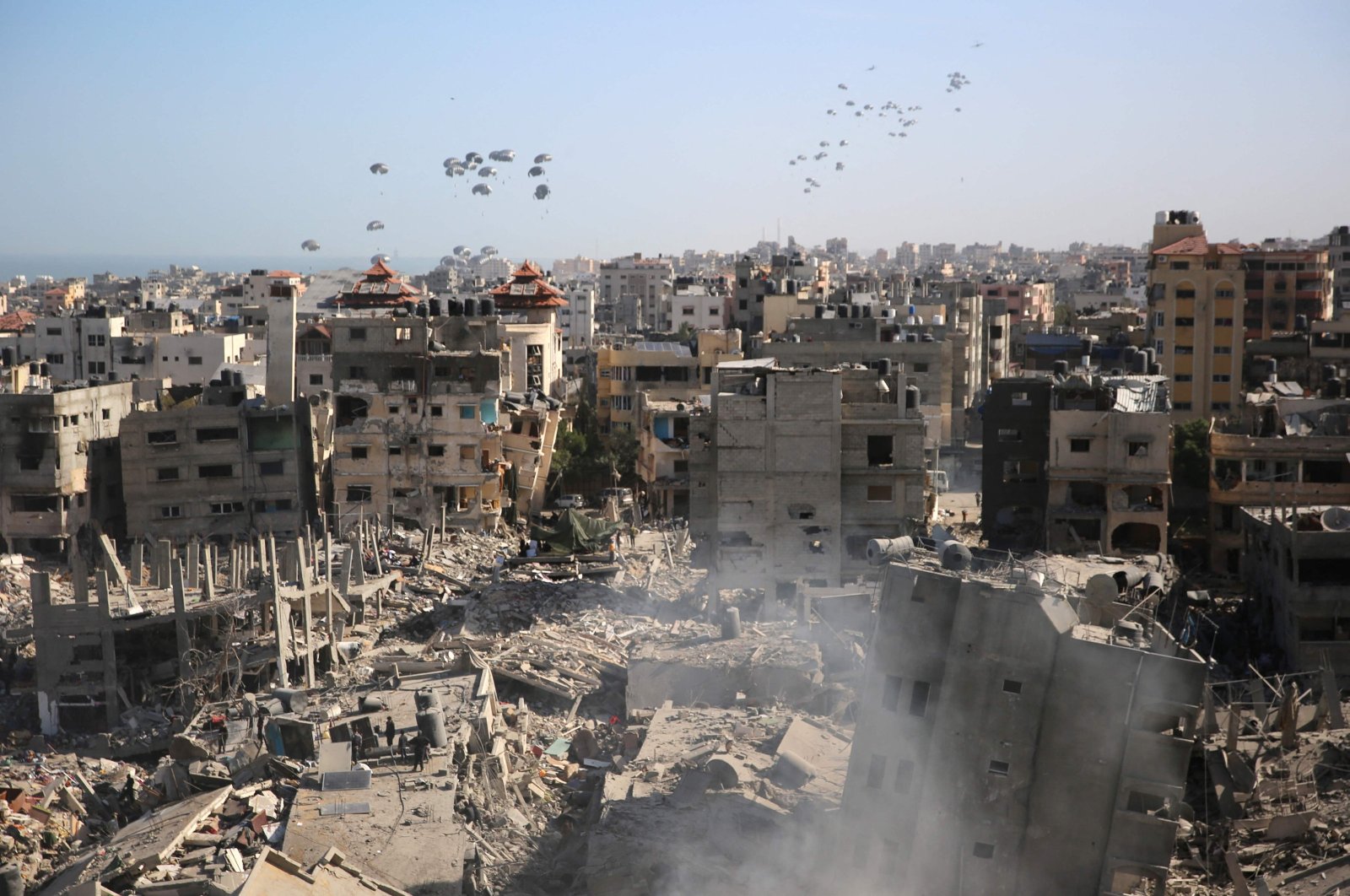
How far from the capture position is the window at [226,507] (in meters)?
40.8

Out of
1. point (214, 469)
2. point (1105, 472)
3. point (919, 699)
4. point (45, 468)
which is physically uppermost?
point (1105, 472)

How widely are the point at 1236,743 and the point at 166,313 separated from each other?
55922 mm

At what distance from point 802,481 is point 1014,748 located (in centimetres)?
1475

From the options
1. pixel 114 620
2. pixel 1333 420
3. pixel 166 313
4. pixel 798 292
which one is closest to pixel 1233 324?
pixel 1333 420

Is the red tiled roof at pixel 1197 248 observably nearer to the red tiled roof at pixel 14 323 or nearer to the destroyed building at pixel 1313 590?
the destroyed building at pixel 1313 590

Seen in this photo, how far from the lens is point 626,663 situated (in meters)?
28.2

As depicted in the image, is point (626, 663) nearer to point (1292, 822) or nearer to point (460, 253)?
A: point (1292, 822)

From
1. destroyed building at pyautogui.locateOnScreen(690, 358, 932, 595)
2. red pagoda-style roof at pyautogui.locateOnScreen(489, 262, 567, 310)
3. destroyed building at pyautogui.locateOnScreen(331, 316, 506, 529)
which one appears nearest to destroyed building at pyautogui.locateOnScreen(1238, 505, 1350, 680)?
destroyed building at pyautogui.locateOnScreen(690, 358, 932, 595)

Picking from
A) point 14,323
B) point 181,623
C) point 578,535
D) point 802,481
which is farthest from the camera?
point 14,323

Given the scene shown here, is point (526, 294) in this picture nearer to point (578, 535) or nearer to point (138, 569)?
point (578, 535)

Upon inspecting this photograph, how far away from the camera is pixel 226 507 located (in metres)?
40.9

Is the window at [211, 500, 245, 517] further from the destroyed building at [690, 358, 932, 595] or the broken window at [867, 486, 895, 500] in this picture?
the broken window at [867, 486, 895, 500]

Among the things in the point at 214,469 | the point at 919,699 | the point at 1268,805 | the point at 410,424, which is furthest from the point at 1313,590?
the point at 214,469

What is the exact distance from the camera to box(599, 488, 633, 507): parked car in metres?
48.4
